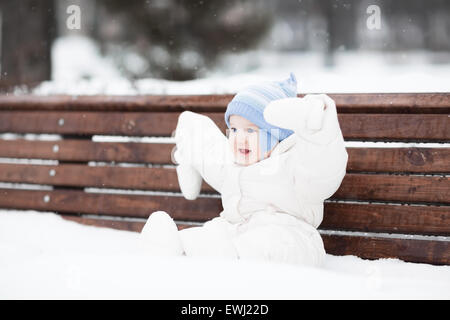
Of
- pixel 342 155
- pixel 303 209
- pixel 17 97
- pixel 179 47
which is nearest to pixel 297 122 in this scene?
pixel 342 155

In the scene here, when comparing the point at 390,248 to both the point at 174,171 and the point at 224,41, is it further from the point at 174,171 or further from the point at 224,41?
the point at 224,41

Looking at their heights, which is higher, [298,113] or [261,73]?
[261,73]

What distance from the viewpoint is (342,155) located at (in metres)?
1.42

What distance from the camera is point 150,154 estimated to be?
2.22 meters

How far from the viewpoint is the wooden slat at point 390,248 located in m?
1.82

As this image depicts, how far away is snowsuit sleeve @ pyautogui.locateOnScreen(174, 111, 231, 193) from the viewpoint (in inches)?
68.5

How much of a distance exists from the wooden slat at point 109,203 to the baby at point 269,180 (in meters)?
0.41

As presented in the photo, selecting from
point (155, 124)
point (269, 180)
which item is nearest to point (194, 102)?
point (155, 124)

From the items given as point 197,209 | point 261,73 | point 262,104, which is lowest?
point 197,209

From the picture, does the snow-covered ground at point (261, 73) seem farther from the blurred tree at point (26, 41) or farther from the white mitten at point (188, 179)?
the white mitten at point (188, 179)

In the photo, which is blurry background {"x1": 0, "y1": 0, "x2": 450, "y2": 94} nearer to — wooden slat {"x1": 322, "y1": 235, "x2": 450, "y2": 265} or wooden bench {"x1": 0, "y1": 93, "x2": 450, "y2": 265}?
wooden bench {"x1": 0, "y1": 93, "x2": 450, "y2": 265}

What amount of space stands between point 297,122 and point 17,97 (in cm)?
185

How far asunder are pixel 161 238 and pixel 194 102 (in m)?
0.86

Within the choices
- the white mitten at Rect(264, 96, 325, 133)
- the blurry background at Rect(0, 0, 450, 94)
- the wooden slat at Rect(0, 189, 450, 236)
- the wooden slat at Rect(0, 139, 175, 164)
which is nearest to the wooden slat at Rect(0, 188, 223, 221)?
the wooden slat at Rect(0, 189, 450, 236)
